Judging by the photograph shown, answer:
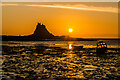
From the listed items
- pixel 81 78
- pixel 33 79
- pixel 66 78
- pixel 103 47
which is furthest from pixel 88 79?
pixel 103 47

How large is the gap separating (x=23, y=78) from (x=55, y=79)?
4.00m

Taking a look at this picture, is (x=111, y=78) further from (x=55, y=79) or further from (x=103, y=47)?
(x=103, y=47)

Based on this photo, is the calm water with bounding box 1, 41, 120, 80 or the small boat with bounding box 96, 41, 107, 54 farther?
the small boat with bounding box 96, 41, 107, 54

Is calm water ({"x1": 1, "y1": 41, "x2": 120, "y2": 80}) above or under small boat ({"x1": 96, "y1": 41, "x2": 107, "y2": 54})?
under

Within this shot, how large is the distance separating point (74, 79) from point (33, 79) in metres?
5.05

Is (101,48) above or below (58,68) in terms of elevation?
above

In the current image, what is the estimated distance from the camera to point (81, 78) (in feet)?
81.5

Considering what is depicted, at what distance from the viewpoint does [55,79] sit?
23922mm

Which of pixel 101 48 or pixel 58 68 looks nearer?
pixel 58 68

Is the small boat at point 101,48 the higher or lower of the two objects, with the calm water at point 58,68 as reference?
higher

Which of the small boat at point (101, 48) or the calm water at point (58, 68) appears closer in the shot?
the calm water at point (58, 68)

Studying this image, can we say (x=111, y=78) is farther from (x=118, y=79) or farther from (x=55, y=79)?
(x=55, y=79)

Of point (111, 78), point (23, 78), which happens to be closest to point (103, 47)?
point (111, 78)

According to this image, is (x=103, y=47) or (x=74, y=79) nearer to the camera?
(x=74, y=79)
